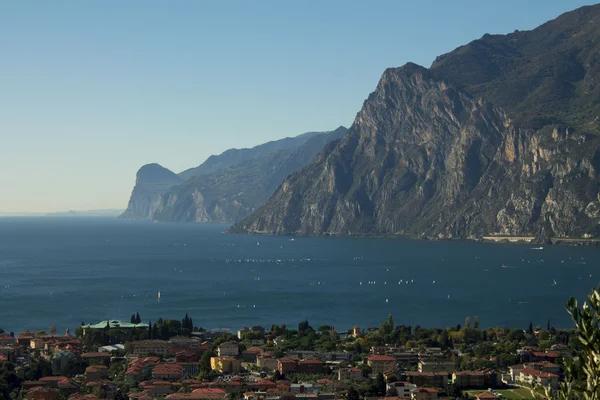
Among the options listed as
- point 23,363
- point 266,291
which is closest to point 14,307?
point 266,291

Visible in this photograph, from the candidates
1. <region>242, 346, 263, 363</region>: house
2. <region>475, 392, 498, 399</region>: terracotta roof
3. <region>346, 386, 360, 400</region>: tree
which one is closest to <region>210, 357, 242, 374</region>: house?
<region>242, 346, 263, 363</region>: house

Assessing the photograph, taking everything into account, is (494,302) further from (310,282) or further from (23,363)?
(23,363)

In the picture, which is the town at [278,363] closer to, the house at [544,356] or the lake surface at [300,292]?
the house at [544,356]

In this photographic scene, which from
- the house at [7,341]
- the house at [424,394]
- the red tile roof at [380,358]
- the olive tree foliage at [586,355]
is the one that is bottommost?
the house at [424,394]

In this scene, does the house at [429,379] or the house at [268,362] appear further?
the house at [268,362]

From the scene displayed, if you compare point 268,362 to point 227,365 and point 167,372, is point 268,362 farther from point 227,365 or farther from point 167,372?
point 167,372

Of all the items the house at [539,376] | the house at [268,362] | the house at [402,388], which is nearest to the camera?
the house at [402,388]

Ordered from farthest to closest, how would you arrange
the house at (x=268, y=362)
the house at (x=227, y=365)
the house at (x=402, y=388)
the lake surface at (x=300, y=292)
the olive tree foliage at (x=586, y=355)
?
the lake surface at (x=300, y=292) < the house at (x=268, y=362) < the house at (x=227, y=365) < the house at (x=402, y=388) < the olive tree foliage at (x=586, y=355)

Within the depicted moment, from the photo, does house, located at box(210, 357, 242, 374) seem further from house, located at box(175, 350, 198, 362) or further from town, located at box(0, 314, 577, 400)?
house, located at box(175, 350, 198, 362)

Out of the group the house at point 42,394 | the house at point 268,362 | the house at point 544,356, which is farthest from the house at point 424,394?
the house at point 42,394
